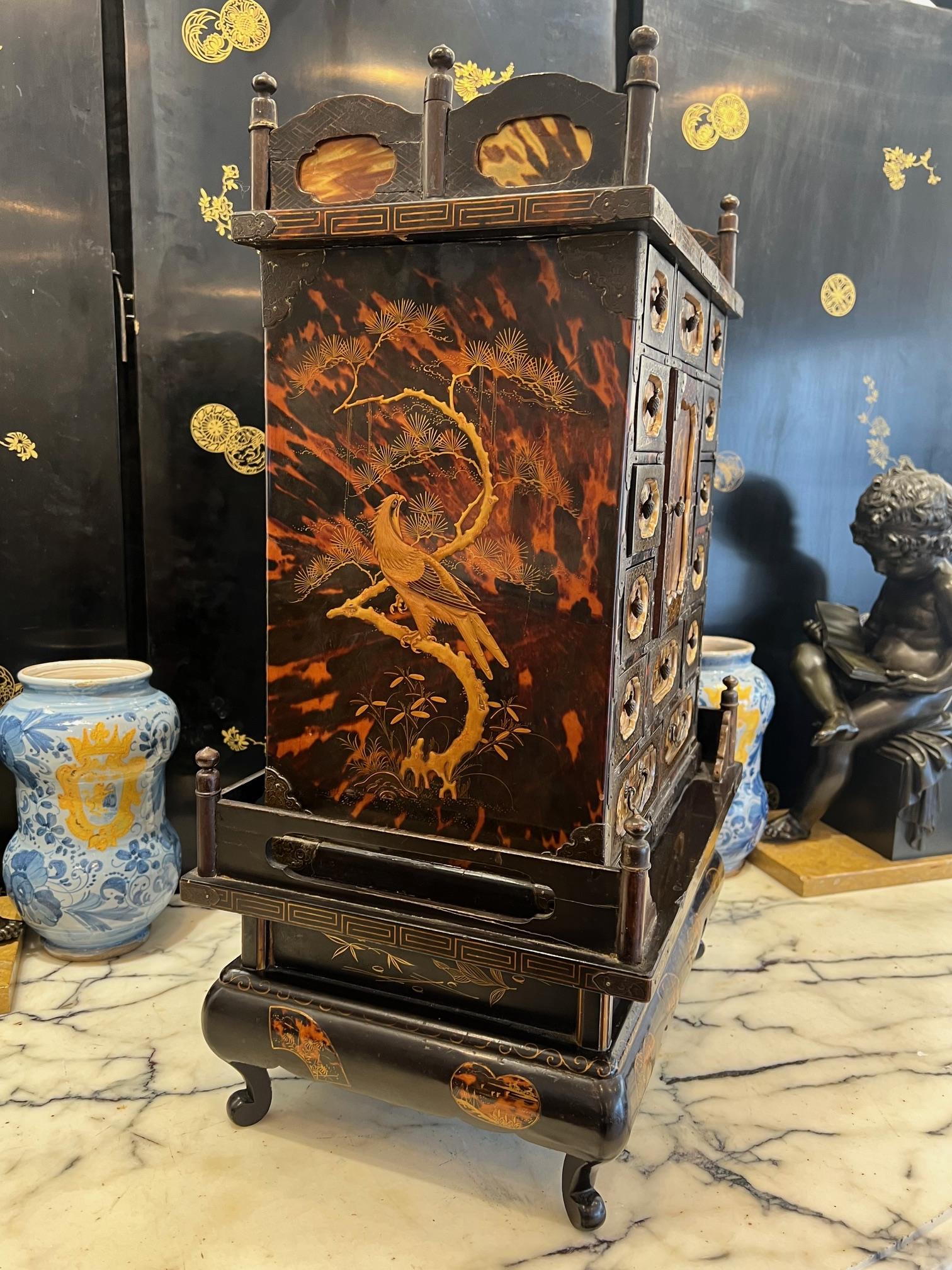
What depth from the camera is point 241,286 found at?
2.31m

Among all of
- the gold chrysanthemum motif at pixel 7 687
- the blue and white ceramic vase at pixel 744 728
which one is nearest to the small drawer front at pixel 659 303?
the blue and white ceramic vase at pixel 744 728

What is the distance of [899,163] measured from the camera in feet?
9.70

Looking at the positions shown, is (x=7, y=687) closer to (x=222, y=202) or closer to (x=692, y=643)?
(x=222, y=202)

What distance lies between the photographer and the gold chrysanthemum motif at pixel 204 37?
2189mm

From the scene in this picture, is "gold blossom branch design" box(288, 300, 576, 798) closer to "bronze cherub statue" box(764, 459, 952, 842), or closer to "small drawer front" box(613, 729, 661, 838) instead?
"small drawer front" box(613, 729, 661, 838)

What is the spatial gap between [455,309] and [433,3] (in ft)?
4.86

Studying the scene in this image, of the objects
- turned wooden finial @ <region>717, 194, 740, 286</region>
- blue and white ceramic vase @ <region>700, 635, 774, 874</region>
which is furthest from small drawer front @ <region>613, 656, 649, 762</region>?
blue and white ceramic vase @ <region>700, 635, 774, 874</region>

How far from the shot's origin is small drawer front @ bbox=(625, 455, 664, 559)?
138 centimetres

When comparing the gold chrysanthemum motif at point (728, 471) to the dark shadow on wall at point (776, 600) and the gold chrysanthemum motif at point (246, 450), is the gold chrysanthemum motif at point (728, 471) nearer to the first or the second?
the dark shadow on wall at point (776, 600)

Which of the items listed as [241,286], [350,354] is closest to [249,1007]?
[350,354]

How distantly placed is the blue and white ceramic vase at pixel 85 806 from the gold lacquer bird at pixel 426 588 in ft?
3.23

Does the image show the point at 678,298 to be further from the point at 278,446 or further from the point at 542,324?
the point at 278,446

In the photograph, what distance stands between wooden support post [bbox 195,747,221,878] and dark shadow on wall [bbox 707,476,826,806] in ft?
6.66

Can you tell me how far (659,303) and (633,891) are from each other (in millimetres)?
888
